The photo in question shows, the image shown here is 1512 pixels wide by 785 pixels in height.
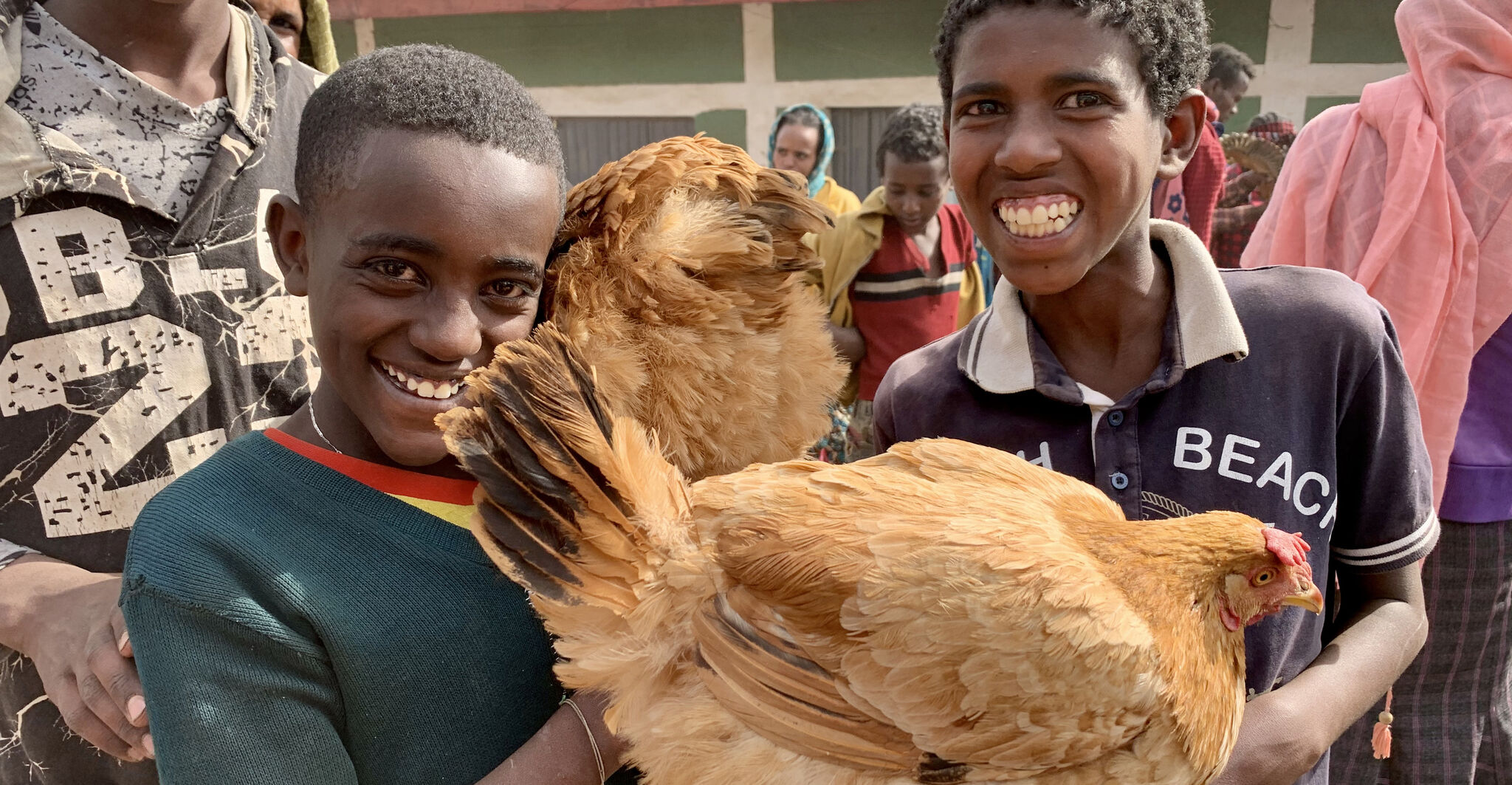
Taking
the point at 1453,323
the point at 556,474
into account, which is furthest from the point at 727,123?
the point at 556,474

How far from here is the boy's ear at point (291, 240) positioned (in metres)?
1.44

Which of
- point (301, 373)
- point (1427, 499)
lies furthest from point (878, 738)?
point (301, 373)

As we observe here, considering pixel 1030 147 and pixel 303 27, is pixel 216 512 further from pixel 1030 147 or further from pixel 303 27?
pixel 303 27

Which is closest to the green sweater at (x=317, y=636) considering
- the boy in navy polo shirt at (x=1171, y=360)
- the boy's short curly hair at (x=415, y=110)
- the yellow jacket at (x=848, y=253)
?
the boy's short curly hair at (x=415, y=110)

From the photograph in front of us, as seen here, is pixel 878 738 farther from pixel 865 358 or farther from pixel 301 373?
pixel 865 358

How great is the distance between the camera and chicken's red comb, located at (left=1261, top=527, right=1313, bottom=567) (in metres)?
1.34

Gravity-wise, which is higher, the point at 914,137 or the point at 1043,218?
the point at 1043,218

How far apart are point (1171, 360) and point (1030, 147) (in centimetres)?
49

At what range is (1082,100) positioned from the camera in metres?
1.65

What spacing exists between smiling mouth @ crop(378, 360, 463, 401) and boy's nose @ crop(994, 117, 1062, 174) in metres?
1.03

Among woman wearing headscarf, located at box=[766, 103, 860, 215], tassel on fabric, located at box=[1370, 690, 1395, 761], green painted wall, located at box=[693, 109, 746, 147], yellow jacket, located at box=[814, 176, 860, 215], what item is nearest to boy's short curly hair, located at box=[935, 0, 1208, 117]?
tassel on fabric, located at box=[1370, 690, 1395, 761]

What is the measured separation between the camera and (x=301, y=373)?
1.91 m

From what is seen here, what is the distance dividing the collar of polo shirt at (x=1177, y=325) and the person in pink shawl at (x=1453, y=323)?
1.12 meters

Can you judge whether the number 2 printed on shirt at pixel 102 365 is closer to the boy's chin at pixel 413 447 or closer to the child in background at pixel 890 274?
the boy's chin at pixel 413 447
